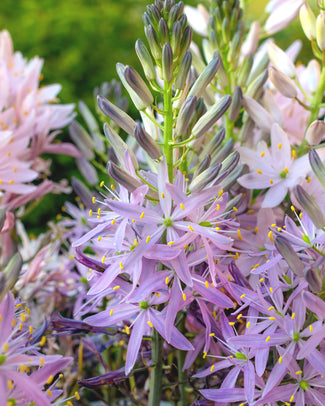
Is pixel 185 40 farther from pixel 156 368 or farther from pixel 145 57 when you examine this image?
pixel 156 368

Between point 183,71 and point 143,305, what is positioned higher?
point 183,71

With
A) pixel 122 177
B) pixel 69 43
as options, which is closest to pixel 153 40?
pixel 122 177

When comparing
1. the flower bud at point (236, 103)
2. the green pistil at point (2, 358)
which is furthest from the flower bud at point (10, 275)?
the flower bud at point (236, 103)

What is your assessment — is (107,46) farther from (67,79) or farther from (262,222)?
(262,222)

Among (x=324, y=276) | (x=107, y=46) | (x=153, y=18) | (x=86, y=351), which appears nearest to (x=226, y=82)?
(x=153, y=18)

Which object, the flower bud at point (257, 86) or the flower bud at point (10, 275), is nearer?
the flower bud at point (10, 275)

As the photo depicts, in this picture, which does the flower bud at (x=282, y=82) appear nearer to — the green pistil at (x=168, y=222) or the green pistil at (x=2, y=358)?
the green pistil at (x=168, y=222)
